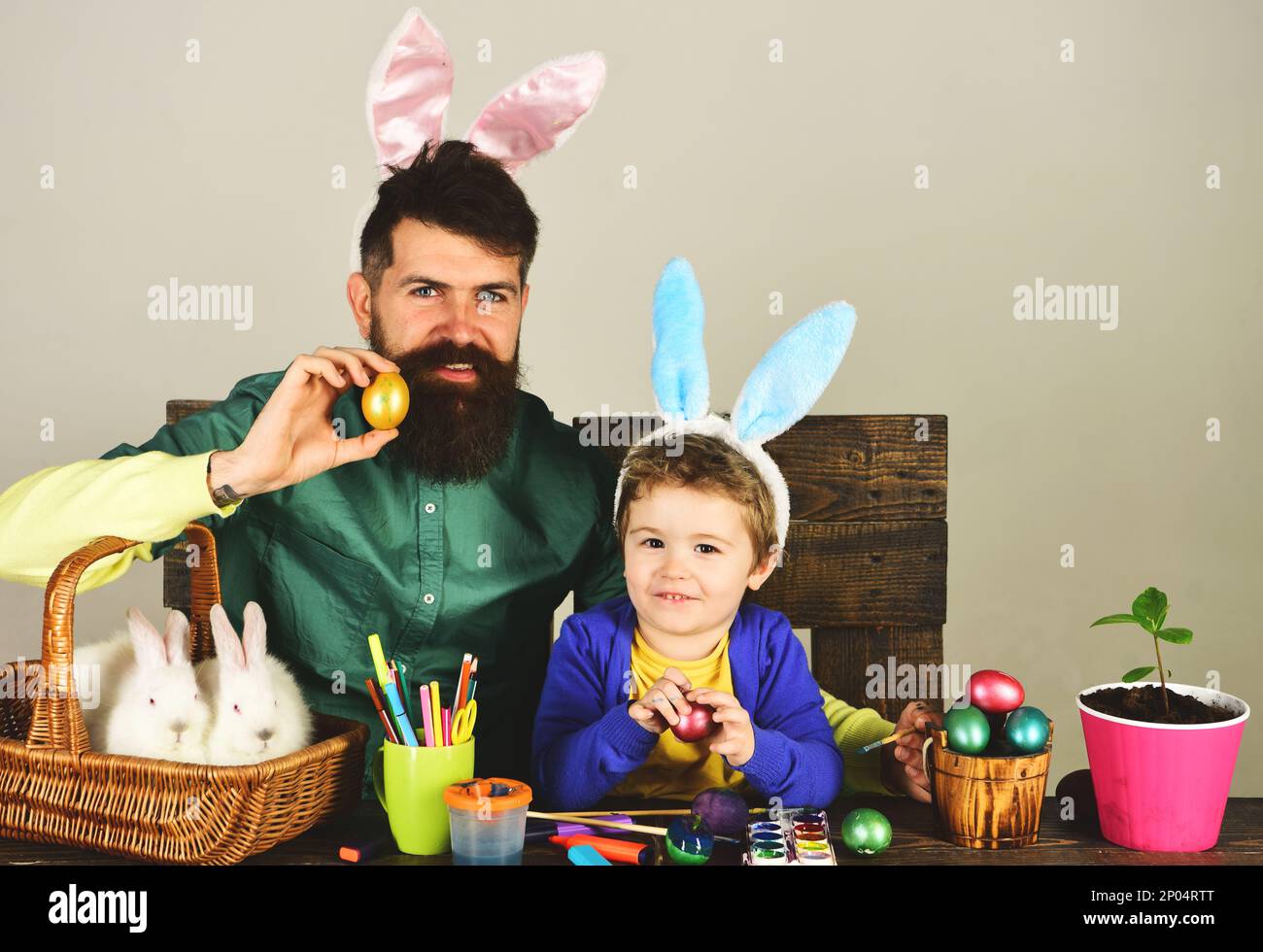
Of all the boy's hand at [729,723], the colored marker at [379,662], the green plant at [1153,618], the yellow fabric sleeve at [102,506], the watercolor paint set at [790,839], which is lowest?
the watercolor paint set at [790,839]

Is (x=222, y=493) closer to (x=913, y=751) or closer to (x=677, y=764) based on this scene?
(x=677, y=764)

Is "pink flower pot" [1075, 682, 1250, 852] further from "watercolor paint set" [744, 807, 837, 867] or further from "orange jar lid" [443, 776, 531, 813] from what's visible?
"orange jar lid" [443, 776, 531, 813]

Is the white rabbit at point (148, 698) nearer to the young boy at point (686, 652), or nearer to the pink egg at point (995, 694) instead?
the young boy at point (686, 652)

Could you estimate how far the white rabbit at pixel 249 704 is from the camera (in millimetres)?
1245

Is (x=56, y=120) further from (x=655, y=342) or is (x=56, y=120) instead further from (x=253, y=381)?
(x=655, y=342)

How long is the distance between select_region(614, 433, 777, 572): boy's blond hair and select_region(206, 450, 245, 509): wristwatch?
1.52 feet

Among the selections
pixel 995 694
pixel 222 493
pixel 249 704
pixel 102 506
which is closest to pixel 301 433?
pixel 222 493

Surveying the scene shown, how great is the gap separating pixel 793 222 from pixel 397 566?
113cm

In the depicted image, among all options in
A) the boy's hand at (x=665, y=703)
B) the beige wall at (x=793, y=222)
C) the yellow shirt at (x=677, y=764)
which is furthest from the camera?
the beige wall at (x=793, y=222)

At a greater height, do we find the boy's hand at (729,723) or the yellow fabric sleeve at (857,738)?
the boy's hand at (729,723)

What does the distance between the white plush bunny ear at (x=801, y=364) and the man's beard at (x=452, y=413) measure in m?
0.39

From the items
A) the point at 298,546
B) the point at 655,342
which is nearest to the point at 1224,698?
the point at 655,342

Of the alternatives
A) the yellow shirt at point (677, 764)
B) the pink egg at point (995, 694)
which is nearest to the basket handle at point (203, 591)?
the yellow shirt at point (677, 764)
